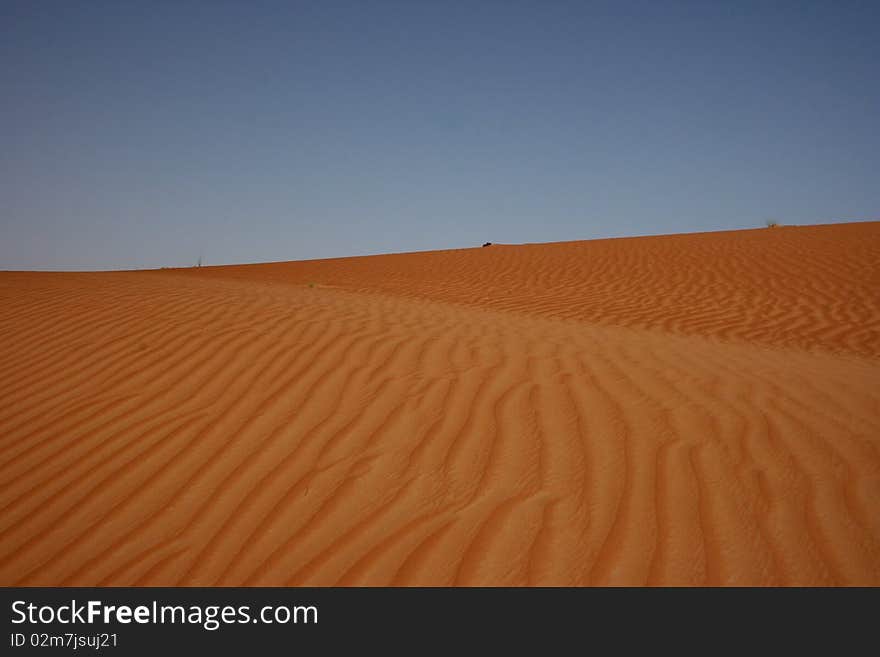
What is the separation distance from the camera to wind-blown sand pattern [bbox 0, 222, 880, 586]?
209 cm

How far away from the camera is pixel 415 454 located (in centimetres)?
277

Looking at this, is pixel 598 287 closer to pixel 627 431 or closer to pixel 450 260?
pixel 450 260

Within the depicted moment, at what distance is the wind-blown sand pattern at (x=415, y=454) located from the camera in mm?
2086

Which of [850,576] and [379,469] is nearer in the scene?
[850,576]

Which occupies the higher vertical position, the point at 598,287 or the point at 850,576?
the point at 598,287

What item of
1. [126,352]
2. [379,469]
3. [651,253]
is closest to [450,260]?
[651,253]

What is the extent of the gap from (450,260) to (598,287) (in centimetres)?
749

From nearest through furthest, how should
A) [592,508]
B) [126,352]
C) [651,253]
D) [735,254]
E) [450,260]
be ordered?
[592,508] → [126,352] → [735,254] → [651,253] → [450,260]

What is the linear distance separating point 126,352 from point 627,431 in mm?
3975

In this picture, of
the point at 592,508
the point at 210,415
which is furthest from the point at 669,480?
the point at 210,415

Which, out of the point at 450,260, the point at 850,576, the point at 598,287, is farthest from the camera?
the point at 450,260
